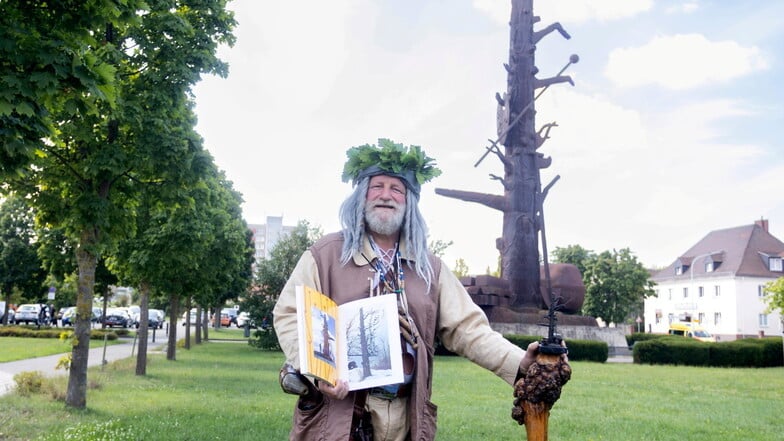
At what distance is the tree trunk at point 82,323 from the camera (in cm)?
1063

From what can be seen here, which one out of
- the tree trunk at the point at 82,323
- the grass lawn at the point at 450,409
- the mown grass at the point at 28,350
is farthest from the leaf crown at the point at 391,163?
the mown grass at the point at 28,350

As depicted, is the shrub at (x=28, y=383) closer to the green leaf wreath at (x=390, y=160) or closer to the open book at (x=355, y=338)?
the green leaf wreath at (x=390, y=160)

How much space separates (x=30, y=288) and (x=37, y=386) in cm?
3503

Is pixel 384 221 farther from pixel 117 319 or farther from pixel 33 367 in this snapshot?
pixel 117 319

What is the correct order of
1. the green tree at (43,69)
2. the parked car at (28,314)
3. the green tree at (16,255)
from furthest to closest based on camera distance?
the parked car at (28,314), the green tree at (16,255), the green tree at (43,69)

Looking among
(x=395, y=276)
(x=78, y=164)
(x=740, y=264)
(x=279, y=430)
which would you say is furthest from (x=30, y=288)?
(x=740, y=264)

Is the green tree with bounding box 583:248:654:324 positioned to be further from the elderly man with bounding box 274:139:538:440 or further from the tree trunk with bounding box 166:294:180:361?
the elderly man with bounding box 274:139:538:440

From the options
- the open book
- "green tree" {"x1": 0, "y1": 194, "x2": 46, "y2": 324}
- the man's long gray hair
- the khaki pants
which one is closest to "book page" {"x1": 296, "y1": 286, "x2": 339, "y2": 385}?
the open book

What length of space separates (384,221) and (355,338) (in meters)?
0.71

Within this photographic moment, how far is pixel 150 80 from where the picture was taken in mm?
10852

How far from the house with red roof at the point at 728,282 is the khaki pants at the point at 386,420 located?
56.3 m

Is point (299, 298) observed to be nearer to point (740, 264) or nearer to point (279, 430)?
point (279, 430)

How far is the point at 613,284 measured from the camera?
55.0m

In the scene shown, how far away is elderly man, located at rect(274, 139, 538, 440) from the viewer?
10.8ft
